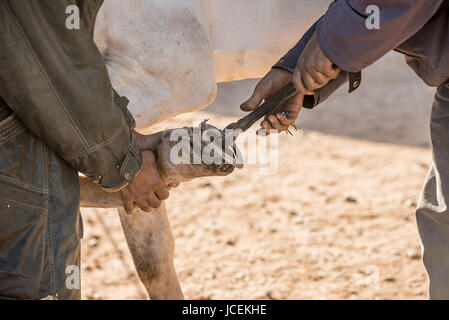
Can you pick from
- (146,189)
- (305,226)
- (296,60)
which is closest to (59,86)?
(146,189)

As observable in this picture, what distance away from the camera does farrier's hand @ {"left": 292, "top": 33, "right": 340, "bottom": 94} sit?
1536 mm

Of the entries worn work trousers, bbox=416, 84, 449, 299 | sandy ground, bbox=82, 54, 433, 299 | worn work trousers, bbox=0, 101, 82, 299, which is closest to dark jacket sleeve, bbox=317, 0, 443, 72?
worn work trousers, bbox=416, 84, 449, 299

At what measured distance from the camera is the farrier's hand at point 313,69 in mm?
1536

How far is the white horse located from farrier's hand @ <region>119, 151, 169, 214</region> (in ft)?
1.59

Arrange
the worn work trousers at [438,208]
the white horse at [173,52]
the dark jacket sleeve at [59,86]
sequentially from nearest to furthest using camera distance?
the dark jacket sleeve at [59,86] < the worn work trousers at [438,208] < the white horse at [173,52]

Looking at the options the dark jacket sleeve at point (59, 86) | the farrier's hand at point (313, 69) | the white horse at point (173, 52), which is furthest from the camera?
the white horse at point (173, 52)

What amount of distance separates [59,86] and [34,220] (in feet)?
0.93

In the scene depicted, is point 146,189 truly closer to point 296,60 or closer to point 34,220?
point 34,220

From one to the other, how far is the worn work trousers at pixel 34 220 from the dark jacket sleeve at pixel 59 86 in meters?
0.04

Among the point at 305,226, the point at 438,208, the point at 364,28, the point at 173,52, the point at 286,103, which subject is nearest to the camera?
the point at 364,28

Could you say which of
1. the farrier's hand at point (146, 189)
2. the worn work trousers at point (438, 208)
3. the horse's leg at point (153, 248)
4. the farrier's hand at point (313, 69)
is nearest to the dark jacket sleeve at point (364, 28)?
the farrier's hand at point (313, 69)

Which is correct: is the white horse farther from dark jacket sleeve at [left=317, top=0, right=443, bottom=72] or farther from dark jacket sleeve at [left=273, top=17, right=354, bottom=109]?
dark jacket sleeve at [left=317, top=0, right=443, bottom=72]

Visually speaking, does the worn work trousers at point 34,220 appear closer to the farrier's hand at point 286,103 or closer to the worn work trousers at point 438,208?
the farrier's hand at point 286,103

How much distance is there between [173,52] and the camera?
212 cm
